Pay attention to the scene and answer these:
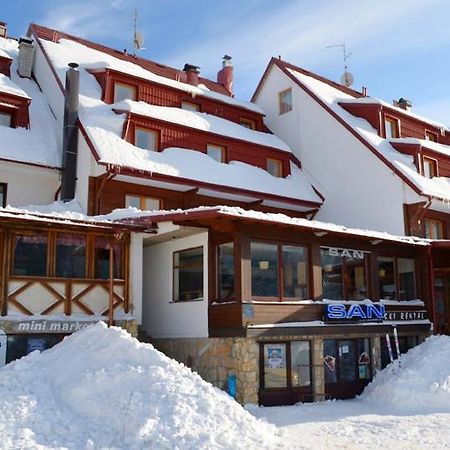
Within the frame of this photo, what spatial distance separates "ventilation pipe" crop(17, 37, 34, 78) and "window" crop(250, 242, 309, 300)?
11519 mm

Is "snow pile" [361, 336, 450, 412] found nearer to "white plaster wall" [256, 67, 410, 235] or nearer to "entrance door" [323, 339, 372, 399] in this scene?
"entrance door" [323, 339, 372, 399]

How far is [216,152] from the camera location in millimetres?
21656

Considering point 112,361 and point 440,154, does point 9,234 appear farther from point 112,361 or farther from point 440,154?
point 440,154

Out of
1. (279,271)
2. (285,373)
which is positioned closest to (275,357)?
(285,373)

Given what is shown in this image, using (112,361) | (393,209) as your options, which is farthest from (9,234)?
(393,209)

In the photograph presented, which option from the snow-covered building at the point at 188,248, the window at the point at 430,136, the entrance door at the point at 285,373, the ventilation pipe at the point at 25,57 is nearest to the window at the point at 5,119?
the snow-covered building at the point at 188,248

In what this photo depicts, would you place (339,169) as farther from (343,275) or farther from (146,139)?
(146,139)

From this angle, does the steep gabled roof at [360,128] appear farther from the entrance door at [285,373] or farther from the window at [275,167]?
the entrance door at [285,373]

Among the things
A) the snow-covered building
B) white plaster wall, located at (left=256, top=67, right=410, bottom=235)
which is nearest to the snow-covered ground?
the snow-covered building

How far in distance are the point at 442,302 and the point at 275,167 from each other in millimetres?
7720

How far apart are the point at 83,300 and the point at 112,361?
11.0 ft

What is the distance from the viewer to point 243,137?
22.3m

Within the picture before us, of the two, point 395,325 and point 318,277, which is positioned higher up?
point 318,277

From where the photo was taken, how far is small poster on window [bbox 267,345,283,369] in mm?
15113
